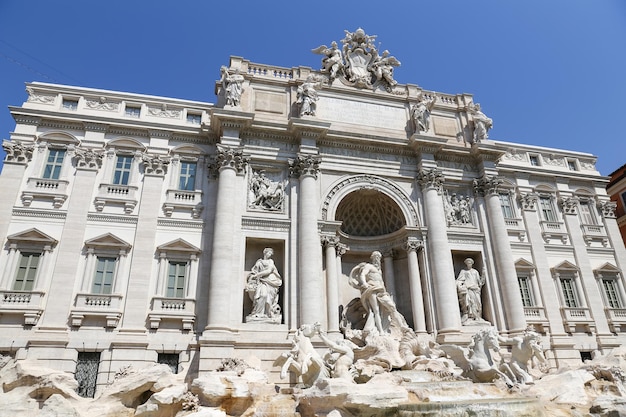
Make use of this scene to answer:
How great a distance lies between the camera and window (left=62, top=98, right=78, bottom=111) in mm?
19828

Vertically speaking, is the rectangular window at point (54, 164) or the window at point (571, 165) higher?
the window at point (571, 165)

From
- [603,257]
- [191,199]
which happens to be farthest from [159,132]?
[603,257]

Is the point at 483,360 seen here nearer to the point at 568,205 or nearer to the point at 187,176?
the point at 187,176

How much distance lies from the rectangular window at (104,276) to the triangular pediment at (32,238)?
77.7 inches

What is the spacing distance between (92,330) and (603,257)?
2617 centimetres

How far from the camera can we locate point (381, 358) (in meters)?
16.1

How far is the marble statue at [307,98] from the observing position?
20938mm

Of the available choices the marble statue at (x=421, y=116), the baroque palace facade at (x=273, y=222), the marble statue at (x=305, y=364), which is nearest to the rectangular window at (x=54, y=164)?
the baroque palace facade at (x=273, y=222)

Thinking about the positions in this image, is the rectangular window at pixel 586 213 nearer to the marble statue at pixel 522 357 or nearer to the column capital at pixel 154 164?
the marble statue at pixel 522 357

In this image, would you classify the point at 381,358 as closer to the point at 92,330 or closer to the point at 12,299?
the point at 92,330

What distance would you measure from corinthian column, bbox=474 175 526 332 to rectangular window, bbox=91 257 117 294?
695 inches

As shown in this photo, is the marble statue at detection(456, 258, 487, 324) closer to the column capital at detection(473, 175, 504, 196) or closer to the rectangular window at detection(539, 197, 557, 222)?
the column capital at detection(473, 175, 504, 196)

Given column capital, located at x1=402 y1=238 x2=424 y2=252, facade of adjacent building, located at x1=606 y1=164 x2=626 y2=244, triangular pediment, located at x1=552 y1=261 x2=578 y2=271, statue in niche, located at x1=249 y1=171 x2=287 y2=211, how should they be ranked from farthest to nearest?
facade of adjacent building, located at x1=606 y1=164 x2=626 y2=244 → triangular pediment, located at x1=552 y1=261 x2=578 y2=271 → column capital, located at x1=402 y1=238 x2=424 y2=252 → statue in niche, located at x1=249 y1=171 x2=287 y2=211

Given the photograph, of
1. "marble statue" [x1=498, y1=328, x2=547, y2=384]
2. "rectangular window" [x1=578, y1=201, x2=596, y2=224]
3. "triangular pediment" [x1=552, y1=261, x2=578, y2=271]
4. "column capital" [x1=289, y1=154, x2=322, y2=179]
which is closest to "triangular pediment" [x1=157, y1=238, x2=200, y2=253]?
"column capital" [x1=289, y1=154, x2=322, y2=179]
